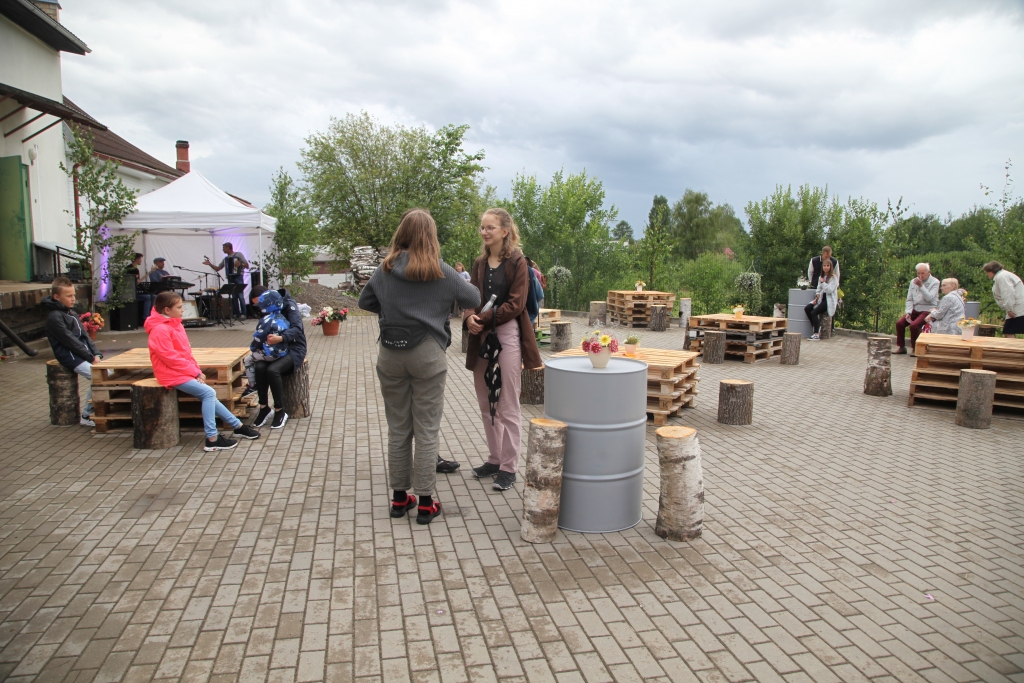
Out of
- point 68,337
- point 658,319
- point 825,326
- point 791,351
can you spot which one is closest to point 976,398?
point 791,351

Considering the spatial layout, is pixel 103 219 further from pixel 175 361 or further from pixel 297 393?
pixel 175 361

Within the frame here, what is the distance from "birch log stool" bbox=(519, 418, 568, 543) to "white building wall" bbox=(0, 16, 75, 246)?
15.2 metres

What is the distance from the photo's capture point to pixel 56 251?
50.1 feet

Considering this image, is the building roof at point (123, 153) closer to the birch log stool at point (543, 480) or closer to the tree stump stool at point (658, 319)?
the tree stump stool at point (658, 319)

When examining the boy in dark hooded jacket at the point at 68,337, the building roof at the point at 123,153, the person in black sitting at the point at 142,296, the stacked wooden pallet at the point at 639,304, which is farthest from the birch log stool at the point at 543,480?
the building roof at the point at 123,153

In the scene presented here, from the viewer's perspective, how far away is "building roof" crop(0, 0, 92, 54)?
1395 centimetres

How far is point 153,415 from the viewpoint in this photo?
20.1ft

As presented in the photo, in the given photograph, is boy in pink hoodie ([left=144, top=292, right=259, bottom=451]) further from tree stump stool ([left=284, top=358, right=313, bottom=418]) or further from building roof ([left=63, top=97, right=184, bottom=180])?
building roof ([left=63, top=97, right=184, bottom=180])

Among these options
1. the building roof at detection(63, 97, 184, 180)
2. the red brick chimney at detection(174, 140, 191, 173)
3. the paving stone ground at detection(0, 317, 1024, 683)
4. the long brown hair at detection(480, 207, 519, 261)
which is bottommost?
the paving stone ground at detection(0, 317, 1024, 683)

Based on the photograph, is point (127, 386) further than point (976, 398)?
No

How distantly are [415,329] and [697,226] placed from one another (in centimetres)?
6129

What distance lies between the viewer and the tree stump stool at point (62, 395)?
273 inches

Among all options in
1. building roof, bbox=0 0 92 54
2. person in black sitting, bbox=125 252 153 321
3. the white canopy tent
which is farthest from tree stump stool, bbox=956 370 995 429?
building roof, bbox=0 0 92 54

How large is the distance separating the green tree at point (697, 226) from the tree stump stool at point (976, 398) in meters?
52.5
